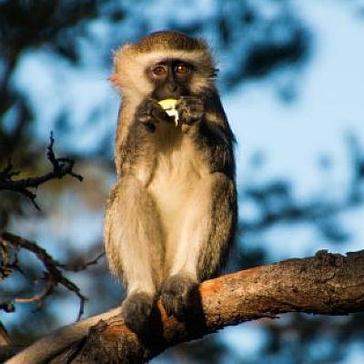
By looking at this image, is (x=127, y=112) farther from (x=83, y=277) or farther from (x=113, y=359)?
(x=83, y=277)

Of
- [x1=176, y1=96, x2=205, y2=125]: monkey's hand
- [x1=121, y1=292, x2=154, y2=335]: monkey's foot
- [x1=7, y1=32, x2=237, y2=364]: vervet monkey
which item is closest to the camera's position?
[x1=121, y1=292, x2=154, y2=335]: monkey's foot

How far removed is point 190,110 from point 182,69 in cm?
91

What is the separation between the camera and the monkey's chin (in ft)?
19.3

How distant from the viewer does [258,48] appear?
987 centimetres

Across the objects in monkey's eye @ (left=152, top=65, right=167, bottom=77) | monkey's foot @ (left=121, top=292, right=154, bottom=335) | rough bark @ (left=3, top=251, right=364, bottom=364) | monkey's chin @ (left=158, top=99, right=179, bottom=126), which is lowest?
rough bark @ (left=3, top=251, right=364, bottom=364)

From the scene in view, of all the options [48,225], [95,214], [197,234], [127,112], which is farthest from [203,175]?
[95,214]

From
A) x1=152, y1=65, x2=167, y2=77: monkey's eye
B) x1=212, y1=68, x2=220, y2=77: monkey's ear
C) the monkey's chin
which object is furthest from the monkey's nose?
x1=212, y1=68, x2=220, y2=77: monkey's ear

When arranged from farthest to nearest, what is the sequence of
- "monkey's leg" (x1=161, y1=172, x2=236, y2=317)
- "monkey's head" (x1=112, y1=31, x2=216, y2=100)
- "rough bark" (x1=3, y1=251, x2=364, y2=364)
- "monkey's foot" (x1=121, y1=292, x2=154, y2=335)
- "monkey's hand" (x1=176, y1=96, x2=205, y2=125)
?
"monkey's head" (x1=112, y1=31, x2=216, y2=100)
"monkey's hand" (x1=176, y1=96, x2=205, y2=125)
"monkey's leg" (x1=161, y1=172, x2=236, y2=317)
"monkey's foot" (x1=121, y1=292, x2=154, y2=335)
"rough bark" (x1=3, y1=251, x2=364, y2=364)

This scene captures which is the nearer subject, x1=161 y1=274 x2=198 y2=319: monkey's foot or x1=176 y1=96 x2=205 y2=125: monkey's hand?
x1=161 y1=274 x2=198 y2=319: monkey's foot

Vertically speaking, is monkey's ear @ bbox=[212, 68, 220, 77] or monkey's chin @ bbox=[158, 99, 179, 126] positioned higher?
monkey's ear @ bbox=[212, 68, 220, 77]

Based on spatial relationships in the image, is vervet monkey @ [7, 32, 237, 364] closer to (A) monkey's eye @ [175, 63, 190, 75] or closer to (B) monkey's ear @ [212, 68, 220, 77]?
(A) monkey's eye @ [175, 63, 190, 75]

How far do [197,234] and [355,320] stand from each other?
429 centimetres

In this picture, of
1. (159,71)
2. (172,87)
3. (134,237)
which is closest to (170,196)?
(134,237)

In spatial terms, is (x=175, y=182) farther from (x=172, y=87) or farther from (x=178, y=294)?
(x=178, y=294)
